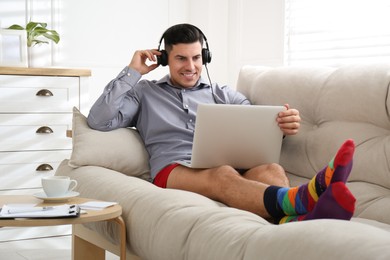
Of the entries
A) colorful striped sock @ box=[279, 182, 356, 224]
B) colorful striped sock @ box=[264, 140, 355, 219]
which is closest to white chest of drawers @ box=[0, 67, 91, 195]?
colorful striped sock @ box=[264, 140, 355, 219]

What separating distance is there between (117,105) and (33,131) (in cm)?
107

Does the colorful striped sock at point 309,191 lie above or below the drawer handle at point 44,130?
above

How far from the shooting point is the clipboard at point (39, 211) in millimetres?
1774

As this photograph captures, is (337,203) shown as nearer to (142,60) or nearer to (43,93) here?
(142,60)

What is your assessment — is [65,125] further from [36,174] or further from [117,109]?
[117,109]

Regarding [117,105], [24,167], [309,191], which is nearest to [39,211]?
[309,191]

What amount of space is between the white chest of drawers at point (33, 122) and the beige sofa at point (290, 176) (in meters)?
0.92

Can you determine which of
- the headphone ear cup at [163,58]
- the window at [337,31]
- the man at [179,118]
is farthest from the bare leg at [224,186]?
the window at [337,31]

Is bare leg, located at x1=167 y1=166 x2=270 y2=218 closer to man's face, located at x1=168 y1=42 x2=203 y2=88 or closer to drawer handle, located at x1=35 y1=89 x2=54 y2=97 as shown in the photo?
man's face, located at x1=168 y1=42 x2=203 y2=88

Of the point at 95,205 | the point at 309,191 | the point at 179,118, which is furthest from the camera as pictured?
the point at 179,118

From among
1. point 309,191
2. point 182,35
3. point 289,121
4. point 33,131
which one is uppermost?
point 182,35

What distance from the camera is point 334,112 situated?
231 centimetres

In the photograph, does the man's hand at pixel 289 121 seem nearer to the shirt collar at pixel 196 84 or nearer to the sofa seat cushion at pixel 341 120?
the sofa seat cushion at pixel 341 120

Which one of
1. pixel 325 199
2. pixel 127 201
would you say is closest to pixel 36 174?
pixel 127 201
